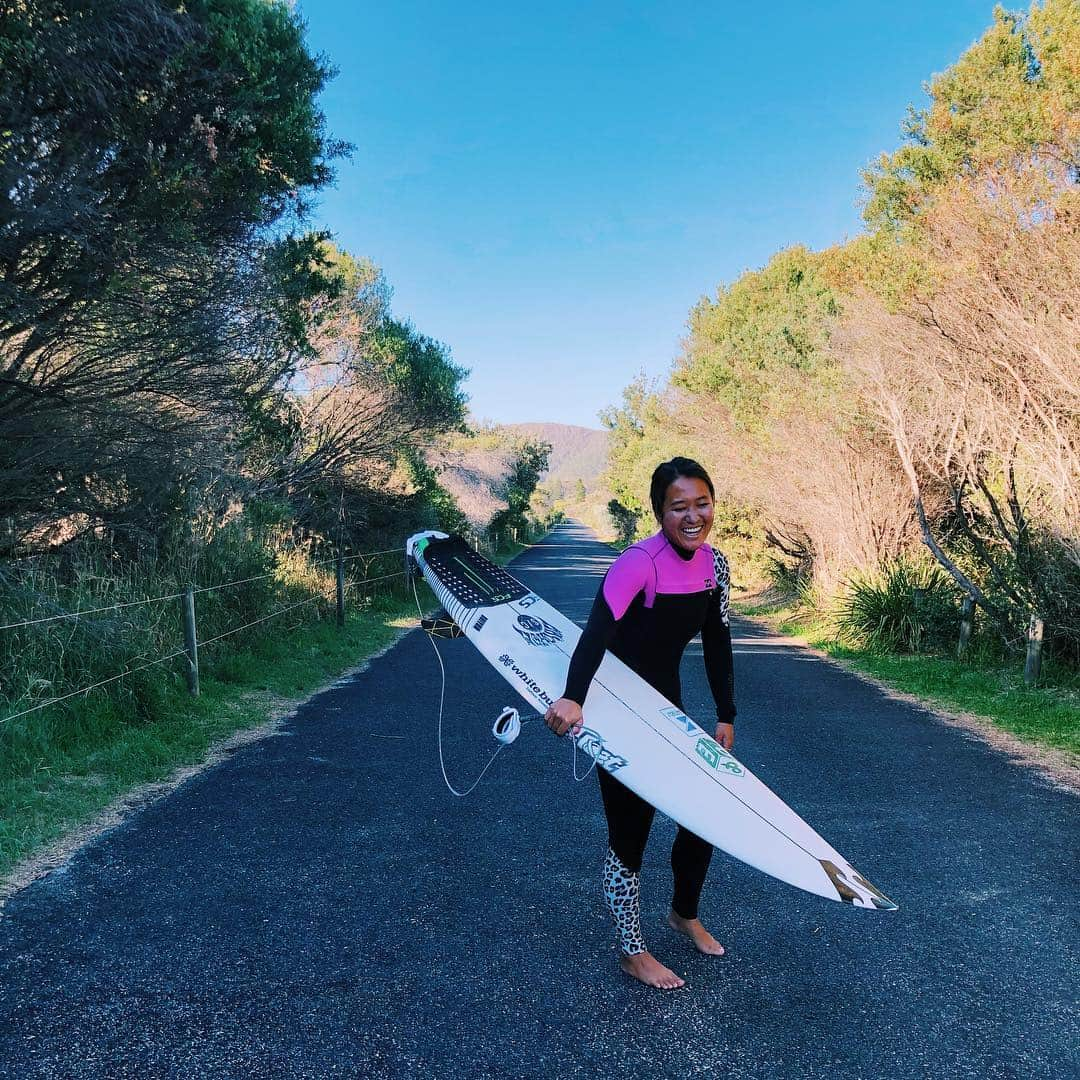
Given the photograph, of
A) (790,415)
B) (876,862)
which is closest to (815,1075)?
(876,862)

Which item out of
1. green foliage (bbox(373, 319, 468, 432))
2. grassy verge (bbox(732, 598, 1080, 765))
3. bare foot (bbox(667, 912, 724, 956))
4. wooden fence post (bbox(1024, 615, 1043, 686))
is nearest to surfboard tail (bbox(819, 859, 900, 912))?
bare foot (bbox(667, 912, 724, 956))

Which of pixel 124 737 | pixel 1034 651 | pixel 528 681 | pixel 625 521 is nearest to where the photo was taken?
pixel 528 681

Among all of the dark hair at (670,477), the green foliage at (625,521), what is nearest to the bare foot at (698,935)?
the dark hair at (670,477)

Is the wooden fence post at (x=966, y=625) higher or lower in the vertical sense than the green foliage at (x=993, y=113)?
lower

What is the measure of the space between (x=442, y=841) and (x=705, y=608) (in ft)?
7.12

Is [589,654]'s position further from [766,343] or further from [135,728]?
[766,343]

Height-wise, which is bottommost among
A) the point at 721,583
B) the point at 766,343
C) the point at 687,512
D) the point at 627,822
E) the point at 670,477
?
the point at 627,822

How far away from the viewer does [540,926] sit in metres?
3.21

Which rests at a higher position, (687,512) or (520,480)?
(520,480)

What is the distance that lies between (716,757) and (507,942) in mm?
1118

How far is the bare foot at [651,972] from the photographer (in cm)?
275

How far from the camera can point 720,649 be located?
2941 mm

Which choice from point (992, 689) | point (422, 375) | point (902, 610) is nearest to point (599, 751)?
point (992, 689)

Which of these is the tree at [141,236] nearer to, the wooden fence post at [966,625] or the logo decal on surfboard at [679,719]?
the logo decal on surfboard at [679,719]
